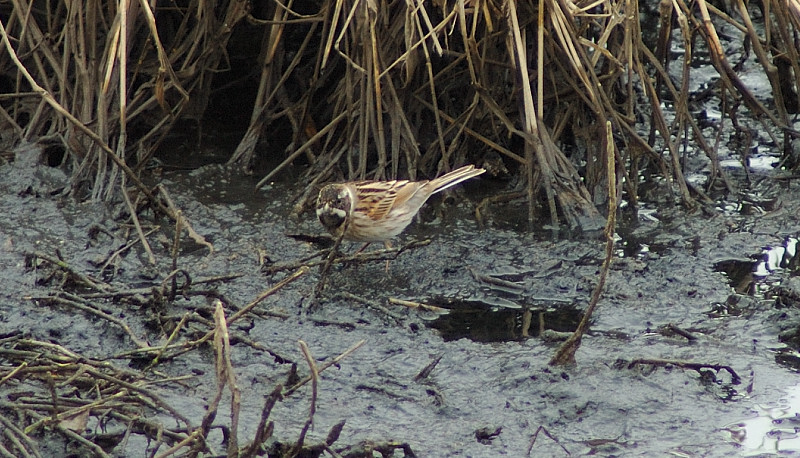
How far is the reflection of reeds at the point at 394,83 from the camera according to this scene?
6.09 meters

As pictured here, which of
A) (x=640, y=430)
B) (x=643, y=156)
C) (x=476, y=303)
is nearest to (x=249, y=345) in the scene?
(x=476, y=303)

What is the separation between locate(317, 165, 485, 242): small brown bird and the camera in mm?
Answer: 5590

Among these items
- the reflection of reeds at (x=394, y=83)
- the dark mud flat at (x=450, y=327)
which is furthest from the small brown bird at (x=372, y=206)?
the reflection of reeds at (x=394, y=83)

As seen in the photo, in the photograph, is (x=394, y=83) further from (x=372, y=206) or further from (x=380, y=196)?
(x=372, y=206)

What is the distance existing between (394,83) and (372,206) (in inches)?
46.0

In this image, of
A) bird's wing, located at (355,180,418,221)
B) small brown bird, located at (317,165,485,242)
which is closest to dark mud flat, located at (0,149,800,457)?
small brown bird, located at (317,165,485,242)

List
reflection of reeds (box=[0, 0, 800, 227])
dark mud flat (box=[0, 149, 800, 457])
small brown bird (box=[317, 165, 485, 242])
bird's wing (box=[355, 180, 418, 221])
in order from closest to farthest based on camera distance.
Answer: dark mud flat (box=[0, 149, 800, 457]) < small brown bird (box=[317, 165, 485, 242]) < bird's wing (box=[355, 180, 418, 221]) < reflection of reeds (box=[0, 0, 800, 227])

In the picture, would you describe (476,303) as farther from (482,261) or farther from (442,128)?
(442,128)

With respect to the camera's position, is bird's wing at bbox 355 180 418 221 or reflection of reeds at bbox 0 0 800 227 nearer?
bird's wing at bbox 355 180 418 221

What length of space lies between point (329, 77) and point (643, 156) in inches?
89.1

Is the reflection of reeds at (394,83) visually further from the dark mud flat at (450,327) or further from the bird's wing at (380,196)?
the bird's wing at (380,196)

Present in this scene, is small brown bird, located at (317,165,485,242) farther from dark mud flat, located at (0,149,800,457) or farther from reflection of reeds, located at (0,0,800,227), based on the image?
reflection of reeds, located at (0,0,800,227)

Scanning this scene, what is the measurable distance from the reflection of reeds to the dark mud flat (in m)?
0.34

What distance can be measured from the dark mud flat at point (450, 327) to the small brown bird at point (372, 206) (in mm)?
242
